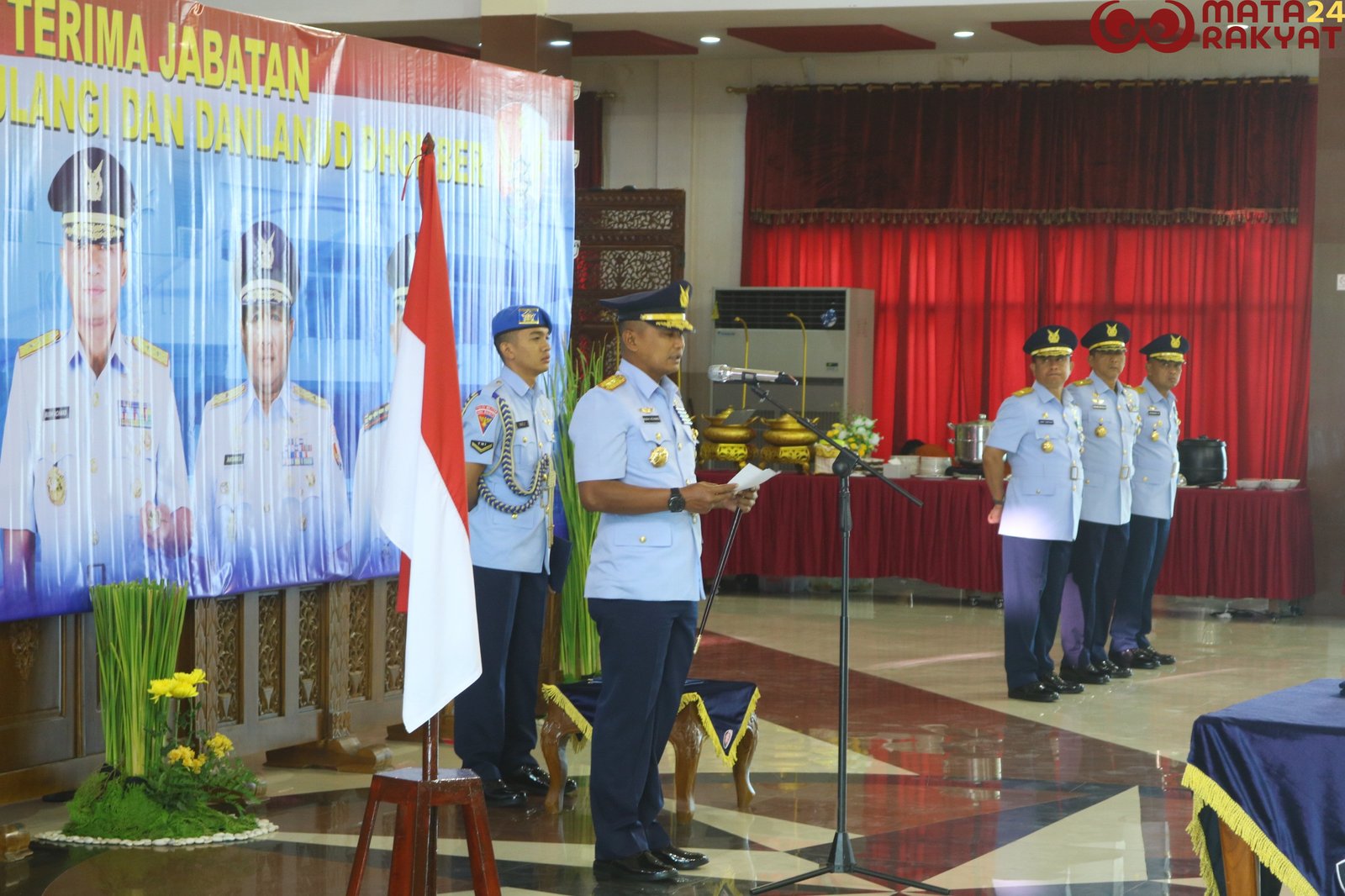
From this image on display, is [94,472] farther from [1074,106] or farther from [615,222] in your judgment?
[1074,106]

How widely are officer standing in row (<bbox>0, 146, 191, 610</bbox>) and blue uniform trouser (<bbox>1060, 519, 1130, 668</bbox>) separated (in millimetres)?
4166

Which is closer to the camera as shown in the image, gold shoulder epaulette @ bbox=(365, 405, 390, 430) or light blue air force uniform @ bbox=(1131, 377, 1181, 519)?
gold shoulder epaulette @ bbox=(365, 405, 390, 430)

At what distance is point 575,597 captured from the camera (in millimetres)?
6527

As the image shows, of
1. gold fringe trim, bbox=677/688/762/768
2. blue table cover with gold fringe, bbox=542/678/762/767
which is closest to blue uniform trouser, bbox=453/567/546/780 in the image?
blue table cover with gold fringe, bbox=542/678/762/767

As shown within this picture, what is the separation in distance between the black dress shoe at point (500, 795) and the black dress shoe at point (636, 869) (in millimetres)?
911

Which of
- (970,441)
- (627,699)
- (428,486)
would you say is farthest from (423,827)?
(970,441)

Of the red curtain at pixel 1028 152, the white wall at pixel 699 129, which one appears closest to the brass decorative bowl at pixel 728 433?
the white wall at pixel 699 129

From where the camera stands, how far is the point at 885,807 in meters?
5.20

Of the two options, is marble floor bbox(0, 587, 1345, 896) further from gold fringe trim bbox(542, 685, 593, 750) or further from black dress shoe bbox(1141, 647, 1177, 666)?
gold fringe trim bbox(542, 685, 593, 750)

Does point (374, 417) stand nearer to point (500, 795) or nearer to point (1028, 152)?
point (500, 795)

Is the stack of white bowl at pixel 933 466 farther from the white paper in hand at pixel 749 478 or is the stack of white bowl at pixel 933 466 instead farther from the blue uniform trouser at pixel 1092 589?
the white paper in hand at pixel 749 478

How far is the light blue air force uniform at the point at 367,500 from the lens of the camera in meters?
5.79

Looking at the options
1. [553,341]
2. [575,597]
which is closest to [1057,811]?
[575,597]

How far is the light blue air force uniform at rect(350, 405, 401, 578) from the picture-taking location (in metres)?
5.79
